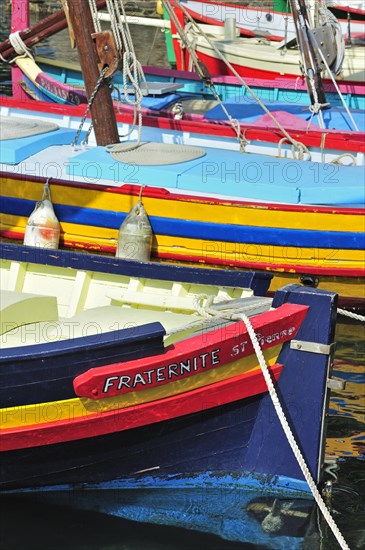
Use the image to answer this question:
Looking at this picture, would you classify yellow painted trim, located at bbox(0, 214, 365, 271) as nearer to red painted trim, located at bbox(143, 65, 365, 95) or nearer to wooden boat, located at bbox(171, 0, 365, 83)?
red painted trim, located at bbox(143, 65, 365, 95)

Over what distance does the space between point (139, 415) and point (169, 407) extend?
197 mm


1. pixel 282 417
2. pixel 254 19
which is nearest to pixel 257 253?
pixel 282 417

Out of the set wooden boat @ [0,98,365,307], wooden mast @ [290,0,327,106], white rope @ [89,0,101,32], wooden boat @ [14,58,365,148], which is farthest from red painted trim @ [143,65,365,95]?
wooden boat @ [0,98,365,307]

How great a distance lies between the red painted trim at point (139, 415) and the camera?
6691 millimetres

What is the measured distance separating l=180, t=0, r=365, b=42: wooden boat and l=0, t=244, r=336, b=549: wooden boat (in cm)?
1395

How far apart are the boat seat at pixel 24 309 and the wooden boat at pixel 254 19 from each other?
13377mm

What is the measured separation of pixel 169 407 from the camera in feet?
22.4

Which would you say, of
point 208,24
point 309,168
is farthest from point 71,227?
point 208,24

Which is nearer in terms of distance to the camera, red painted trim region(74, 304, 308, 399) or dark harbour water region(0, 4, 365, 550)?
red painted trim region(74, 304, 308, 399)

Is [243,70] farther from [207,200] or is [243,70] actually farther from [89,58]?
[207,200]

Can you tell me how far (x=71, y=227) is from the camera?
33.4 feet

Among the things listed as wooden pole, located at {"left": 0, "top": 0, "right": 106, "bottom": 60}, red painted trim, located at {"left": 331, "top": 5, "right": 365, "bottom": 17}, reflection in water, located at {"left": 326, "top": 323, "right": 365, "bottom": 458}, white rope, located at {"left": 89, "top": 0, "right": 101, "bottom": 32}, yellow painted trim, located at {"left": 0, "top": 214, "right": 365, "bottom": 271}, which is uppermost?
white rope, located at {"left": 89, "top": 0, "right": 101, "bottom": 32}

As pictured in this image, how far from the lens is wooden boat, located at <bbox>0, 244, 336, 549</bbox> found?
21.6 ft

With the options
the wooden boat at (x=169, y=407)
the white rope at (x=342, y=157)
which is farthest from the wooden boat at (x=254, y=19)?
the wooden boat at (x=169, y=407)
